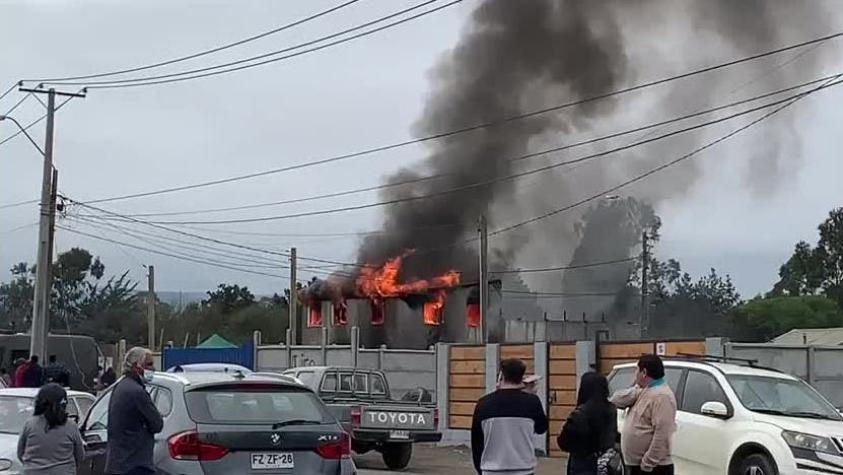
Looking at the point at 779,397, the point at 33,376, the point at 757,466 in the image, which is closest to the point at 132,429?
the point at 757,466

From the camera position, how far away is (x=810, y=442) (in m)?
10.9

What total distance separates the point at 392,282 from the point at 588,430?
37807 millimetres

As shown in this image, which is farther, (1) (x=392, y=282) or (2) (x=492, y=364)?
(1) (x=392, y=282)

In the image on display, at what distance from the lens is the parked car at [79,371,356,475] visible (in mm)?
8414

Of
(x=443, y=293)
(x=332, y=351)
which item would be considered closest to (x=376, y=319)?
(x=443, y=293)

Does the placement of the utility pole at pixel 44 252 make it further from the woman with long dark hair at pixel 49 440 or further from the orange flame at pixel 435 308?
the woman with long dark hair at pixel 49 440

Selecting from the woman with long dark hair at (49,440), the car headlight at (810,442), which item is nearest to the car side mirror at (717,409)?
the car headlight at (810,442)

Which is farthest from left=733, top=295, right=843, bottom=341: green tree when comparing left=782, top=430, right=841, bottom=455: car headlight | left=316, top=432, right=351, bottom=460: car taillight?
left=316, top=432, right=351, bottom=460: car taillight

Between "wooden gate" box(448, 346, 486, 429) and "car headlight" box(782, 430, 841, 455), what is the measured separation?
1076 cm

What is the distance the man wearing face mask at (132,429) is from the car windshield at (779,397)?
6.30 meters

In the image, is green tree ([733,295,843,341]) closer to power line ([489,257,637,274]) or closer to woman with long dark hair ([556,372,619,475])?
power line ([489,257,637,274])

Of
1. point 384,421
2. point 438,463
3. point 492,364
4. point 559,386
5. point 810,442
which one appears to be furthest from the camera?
point 492,364

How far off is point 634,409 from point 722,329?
183 ft

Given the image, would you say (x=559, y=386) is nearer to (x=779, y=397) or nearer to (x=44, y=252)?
(x=779, y=397)
